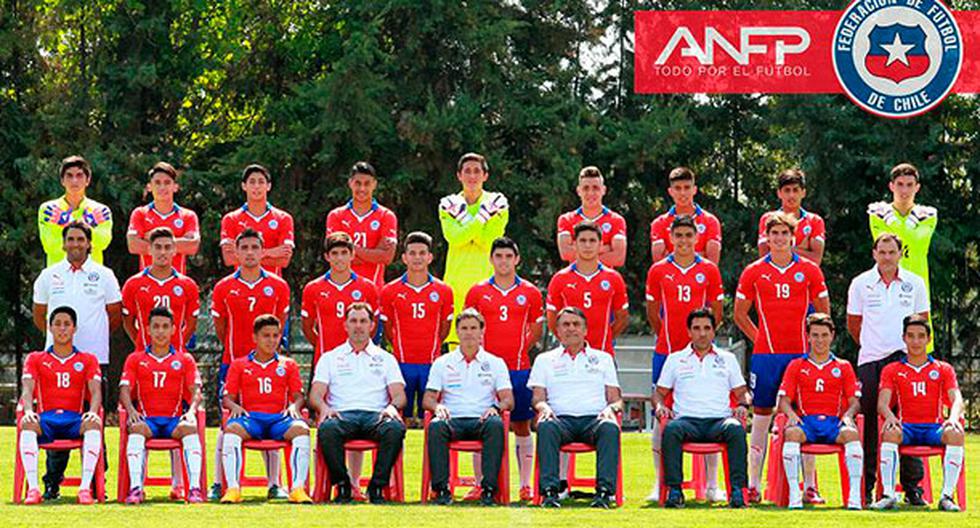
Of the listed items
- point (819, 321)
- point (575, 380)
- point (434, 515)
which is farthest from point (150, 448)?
point (819, 321)

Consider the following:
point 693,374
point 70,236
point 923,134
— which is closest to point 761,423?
point 693,374

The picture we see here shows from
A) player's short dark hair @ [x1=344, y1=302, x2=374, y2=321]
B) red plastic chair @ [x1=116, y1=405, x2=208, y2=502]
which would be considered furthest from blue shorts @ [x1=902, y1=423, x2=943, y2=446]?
red plastic chair @ [x1=116, y1=405, x2=208, y2=502]

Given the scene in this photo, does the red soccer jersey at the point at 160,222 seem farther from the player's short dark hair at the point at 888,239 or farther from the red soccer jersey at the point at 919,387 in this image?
the red soccer jersey at the point at 919,387

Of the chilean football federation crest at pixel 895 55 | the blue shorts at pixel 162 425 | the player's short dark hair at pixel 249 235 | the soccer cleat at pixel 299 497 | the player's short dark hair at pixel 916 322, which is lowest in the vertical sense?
the soccer cleat at pixel 299 497

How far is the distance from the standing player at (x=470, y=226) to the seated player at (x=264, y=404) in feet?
5.03

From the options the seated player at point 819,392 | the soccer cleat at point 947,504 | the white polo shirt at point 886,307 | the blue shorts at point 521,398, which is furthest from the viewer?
the blue shorts at point 521,398

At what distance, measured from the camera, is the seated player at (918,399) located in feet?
37.0

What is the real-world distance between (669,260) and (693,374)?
39.8 inches

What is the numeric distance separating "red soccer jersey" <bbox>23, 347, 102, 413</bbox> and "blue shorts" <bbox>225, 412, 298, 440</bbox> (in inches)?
38.9

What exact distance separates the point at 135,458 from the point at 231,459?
1.94 ft

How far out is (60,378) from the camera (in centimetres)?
1152

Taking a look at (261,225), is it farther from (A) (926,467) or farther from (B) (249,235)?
(A) (926,467)

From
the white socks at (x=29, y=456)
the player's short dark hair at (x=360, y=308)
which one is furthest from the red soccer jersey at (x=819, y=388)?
the white socks at (x=29, y=456)

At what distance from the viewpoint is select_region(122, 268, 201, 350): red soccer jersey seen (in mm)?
12297
